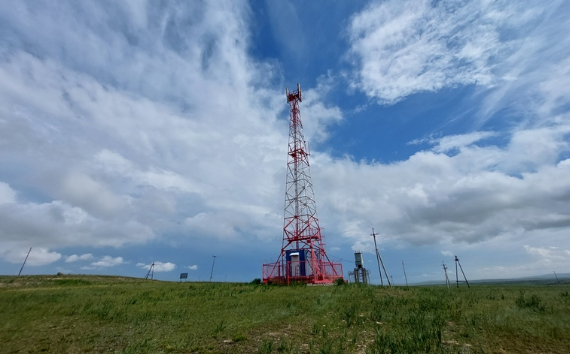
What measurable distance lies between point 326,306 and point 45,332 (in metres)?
10.7

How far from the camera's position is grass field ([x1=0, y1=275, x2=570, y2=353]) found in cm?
839

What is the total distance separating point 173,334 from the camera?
9781 millimetres

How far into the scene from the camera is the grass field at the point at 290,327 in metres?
8.39

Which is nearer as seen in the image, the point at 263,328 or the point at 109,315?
the point at 263,328

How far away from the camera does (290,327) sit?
34.3ft

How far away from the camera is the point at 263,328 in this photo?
33.9 feet

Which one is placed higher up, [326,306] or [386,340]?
[326,306]

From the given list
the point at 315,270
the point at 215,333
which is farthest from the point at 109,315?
the point at 315,270

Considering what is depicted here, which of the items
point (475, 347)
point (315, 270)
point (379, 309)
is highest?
point (315, 270)

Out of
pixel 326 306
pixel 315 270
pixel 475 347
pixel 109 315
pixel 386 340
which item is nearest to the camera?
pixel 475 347

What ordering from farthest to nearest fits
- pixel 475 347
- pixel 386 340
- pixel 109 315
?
pixel 109 315 → pixel 386 340 → pixel 475 347

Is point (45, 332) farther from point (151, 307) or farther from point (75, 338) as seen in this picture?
point (151, 307)

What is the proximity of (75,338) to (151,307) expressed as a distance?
511 centimetres

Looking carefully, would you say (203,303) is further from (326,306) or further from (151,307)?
(326,306)
